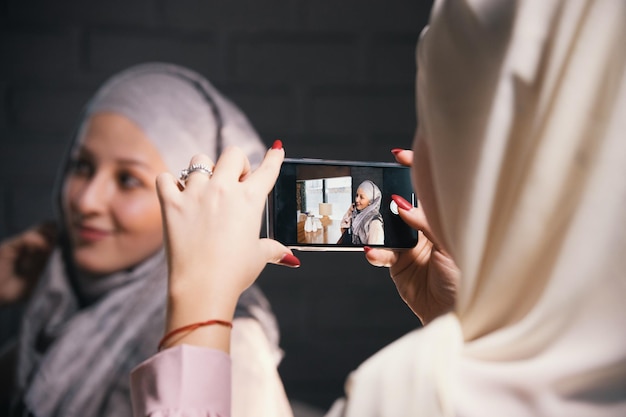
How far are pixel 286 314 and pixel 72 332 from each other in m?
0.40

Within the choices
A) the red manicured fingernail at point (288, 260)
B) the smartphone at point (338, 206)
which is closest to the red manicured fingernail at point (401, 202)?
the smartphone at point (338, 206)

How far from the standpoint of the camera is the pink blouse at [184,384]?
1.36 feet

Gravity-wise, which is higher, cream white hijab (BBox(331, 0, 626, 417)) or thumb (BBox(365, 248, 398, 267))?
cream white hijab (BBox(331, 0, 626, 417))

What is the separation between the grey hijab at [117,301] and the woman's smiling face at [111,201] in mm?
17

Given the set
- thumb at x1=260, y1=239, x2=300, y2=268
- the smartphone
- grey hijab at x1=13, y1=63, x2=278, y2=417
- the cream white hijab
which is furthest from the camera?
grey hijab at x1=13, y1=63, x2=278, y2=417

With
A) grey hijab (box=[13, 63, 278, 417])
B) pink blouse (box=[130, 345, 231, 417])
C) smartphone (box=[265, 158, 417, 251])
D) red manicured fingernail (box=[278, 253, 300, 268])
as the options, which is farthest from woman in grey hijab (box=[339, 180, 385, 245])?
grey hijab (box=[13, 63, 278, 417])

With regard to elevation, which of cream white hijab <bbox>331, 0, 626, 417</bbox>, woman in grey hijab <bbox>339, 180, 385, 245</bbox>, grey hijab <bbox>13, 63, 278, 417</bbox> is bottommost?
grey hijab <bbox>13, 63, 278, 417</bbox>

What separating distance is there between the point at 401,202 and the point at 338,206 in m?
0.06

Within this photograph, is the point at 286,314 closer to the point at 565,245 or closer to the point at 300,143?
the point at 300,143

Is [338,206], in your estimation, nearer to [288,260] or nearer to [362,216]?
[362,216]

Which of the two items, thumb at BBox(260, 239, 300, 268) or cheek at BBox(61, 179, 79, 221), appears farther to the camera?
cheek at BBox(61, 179, 79, 221)

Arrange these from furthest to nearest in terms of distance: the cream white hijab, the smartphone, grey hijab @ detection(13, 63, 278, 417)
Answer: grey hijab @ detection(13, 63, 278, 417) < the smartphone < the cream white hijab

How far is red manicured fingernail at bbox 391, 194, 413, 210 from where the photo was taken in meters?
0.67

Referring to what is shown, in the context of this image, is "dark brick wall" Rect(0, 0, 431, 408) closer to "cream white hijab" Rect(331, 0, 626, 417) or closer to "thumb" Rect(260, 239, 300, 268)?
"thumb" Rect(260, 239, 300, 268)
